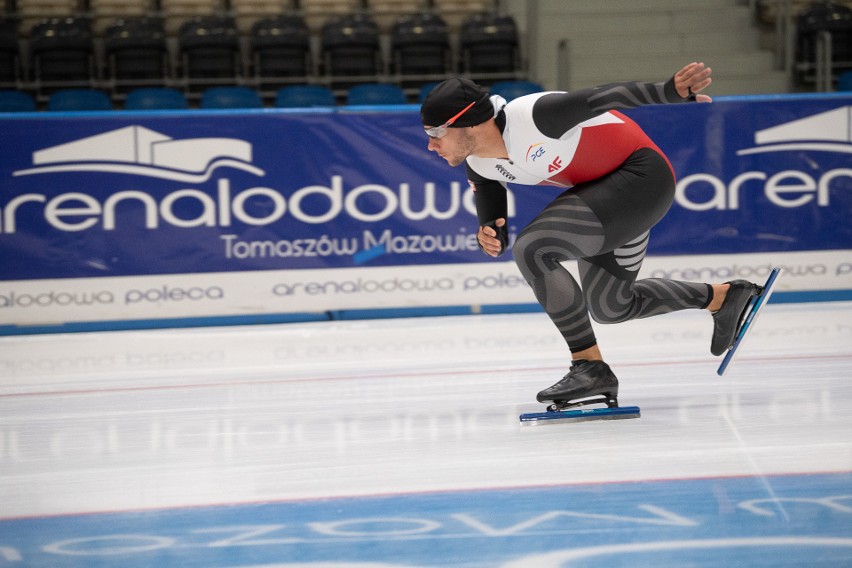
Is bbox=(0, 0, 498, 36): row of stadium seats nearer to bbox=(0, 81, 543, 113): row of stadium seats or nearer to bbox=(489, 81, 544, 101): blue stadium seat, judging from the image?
bbox=(0, 81, 543, 113): row of stadium seats

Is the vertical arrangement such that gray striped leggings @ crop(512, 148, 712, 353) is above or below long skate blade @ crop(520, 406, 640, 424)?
above

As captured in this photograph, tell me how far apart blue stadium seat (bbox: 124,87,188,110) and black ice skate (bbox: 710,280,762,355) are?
7389 mm

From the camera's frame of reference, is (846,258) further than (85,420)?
Yes

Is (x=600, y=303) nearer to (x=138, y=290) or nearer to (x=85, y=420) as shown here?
(x=85, y=420)

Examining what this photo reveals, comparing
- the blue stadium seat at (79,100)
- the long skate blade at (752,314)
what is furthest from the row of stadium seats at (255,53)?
the long skate blade at (752,314)

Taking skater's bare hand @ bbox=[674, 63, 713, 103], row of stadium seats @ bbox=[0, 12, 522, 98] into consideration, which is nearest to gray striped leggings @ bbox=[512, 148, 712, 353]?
skater's bare hand @ bbox=[674, 63, 713, 103]

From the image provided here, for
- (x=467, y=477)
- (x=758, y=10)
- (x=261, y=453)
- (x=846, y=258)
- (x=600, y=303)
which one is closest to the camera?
(x=467, y=477)

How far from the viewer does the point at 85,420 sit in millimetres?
3551

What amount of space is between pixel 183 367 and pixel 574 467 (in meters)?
2.78

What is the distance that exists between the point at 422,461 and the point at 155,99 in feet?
26.3

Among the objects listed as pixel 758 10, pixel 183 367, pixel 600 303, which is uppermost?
pixel 758 10

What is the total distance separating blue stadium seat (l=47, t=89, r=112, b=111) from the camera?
390 inches

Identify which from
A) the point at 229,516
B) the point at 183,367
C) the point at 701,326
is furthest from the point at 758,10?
the point at 229,516

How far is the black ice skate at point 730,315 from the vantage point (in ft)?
11.8
